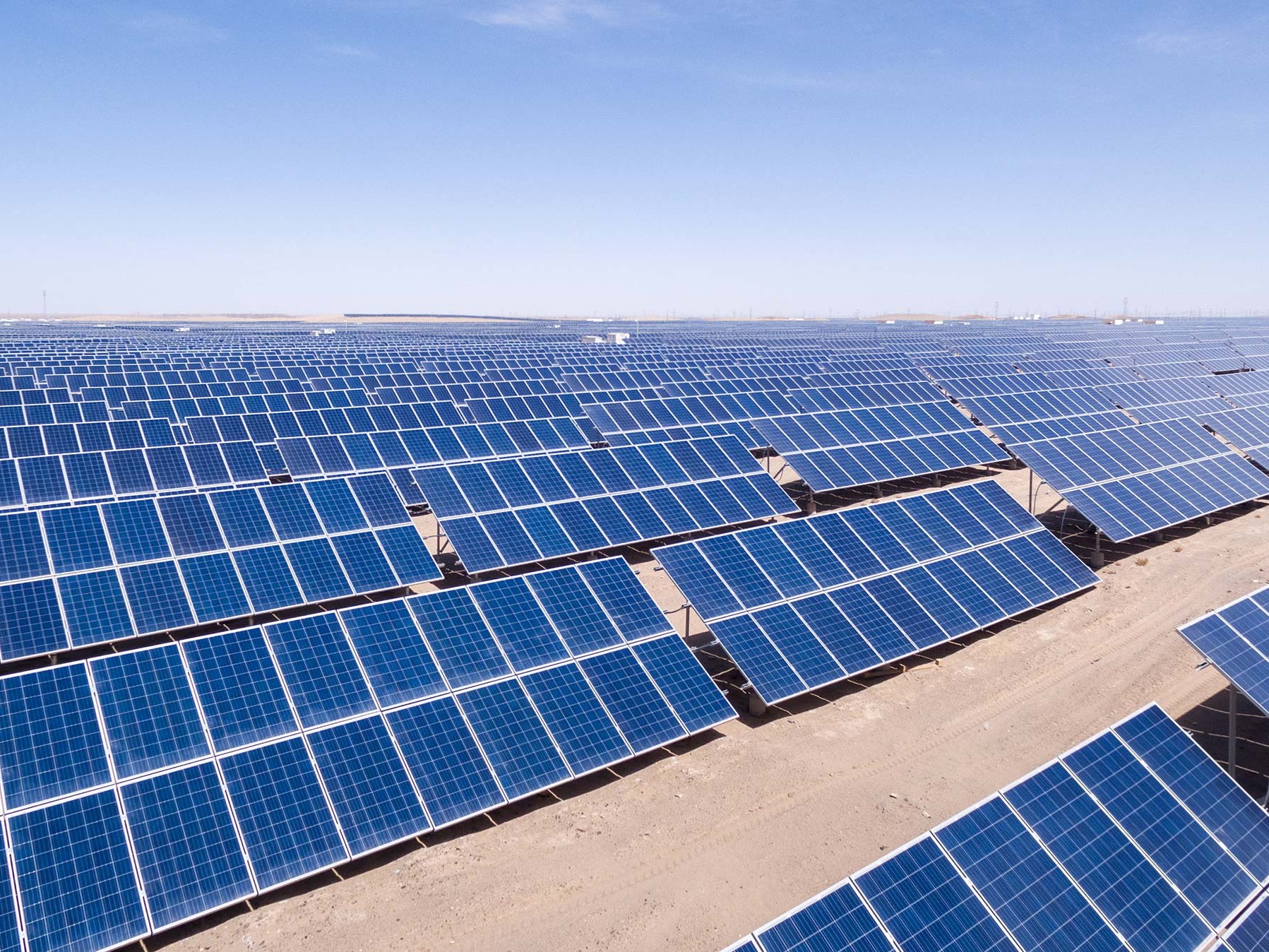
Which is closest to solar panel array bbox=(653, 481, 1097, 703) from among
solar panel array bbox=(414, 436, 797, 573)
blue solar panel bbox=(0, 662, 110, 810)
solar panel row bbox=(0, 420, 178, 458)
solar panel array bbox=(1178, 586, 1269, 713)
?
solar panel array bbox=(414, 436, 797, 573)

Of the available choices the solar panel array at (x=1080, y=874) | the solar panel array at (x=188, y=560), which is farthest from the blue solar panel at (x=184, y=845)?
the solar panel array at (x=1080, y=874)

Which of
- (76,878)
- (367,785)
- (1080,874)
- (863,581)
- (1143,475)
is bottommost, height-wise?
(1143,475)

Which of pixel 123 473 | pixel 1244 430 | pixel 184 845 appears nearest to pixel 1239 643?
pixel 184 845

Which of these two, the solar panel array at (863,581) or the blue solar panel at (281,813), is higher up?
the blue solar panel at (281,813)

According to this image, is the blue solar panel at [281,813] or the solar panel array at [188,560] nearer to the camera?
the blue solar panel at [281,813]

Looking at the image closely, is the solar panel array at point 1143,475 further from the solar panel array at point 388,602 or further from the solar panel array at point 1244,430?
the solar panel array at point 1244,430

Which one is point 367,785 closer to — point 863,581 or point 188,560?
point 188,560

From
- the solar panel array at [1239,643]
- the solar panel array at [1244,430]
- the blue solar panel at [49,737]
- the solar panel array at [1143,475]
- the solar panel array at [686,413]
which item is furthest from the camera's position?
the solar panel array at [1244,430]

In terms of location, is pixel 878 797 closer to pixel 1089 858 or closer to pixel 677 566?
pixel 1089 858
